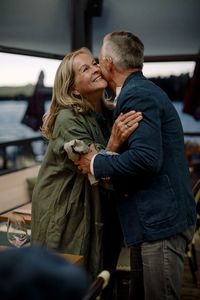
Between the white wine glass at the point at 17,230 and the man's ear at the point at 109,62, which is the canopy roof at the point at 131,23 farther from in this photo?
the white wine glass at the point at 17,230

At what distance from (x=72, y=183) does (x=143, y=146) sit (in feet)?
1.68

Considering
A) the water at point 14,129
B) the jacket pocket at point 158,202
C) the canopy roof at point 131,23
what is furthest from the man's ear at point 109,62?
the canopy roof at point 131,23

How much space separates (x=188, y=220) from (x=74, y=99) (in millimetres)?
768

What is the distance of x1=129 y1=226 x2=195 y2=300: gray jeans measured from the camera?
152 centimetres

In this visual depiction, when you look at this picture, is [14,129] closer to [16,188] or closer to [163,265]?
[16,188]

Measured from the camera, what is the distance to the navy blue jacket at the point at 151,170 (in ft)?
4.65

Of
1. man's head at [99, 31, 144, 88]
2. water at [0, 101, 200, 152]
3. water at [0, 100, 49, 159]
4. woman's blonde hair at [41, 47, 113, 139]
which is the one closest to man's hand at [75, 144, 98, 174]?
woman's blonde hair at [41, 47, 113, 139]

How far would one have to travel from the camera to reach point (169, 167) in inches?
58.7

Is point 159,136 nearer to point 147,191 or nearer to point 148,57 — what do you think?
point 147,191

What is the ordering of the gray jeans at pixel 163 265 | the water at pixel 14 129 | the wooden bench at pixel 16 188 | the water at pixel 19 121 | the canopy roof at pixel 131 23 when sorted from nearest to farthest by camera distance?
the gray jeans at pixel 163 265, the water at pixel 14 129, the water at pixel 19 121, the wooden bench at pixel 16 188, the canopy roof at pixel 131 23

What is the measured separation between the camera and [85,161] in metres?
1.62

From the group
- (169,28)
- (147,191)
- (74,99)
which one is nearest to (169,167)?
(147,191)

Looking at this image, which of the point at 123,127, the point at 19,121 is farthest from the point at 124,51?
the point at 19,121

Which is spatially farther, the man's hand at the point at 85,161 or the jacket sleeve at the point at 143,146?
the man's hand at the point at 85,161
